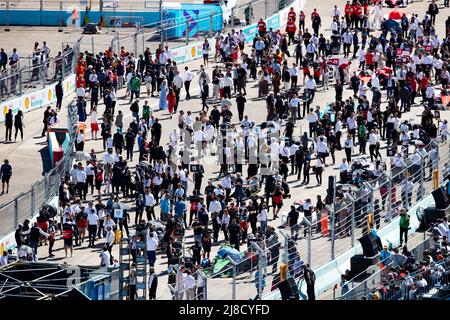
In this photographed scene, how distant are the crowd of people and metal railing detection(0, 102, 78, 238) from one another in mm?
504

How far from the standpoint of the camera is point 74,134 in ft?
168

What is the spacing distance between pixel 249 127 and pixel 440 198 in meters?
10.6

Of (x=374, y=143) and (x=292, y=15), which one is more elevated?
(x=292, y=15)

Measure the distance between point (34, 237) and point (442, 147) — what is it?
40.0 feet

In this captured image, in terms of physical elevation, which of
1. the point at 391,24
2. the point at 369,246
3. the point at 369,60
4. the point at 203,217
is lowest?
the point at 203,217

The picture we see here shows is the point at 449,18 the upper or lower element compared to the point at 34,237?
upper

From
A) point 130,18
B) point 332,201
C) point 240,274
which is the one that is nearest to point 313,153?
point 332,201

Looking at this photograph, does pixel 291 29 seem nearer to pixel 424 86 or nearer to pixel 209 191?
pixel 424 86

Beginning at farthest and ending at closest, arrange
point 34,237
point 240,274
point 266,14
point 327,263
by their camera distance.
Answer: point 266,14 → point 34,237 → point 327,263 → point 240,274

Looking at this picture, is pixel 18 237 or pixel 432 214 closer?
pixel 432 214

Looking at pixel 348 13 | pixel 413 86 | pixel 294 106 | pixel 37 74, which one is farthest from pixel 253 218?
pixel 348 13

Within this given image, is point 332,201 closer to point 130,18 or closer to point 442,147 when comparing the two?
point 442,147

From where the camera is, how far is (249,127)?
5006 centimetres

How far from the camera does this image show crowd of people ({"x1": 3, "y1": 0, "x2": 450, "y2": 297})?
42750 millimetres
